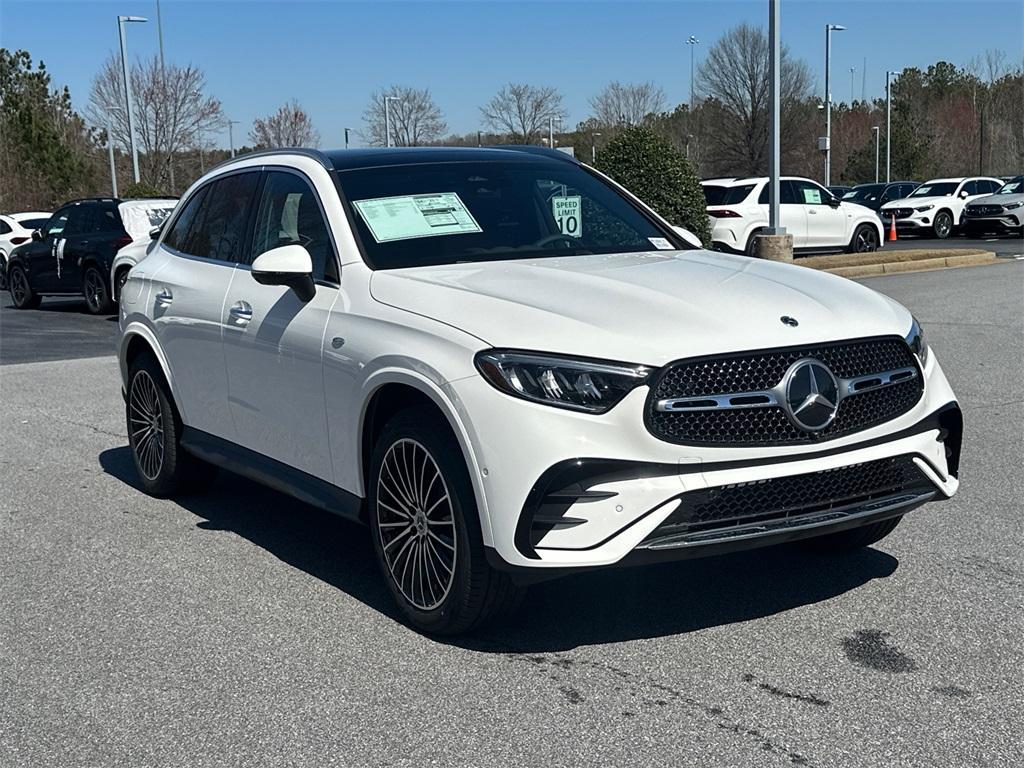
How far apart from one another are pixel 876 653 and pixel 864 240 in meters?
22.1

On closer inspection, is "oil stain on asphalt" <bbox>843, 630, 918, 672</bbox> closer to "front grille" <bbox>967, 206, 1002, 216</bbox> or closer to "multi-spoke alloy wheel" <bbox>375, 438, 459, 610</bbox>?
"multi-spoke alloy wheel" <bbox>375, 438, 459, 610</bbox>

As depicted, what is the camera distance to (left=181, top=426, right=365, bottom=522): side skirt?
4931 millimetres

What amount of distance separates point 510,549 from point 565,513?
0.21 metres

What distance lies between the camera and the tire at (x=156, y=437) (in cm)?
651

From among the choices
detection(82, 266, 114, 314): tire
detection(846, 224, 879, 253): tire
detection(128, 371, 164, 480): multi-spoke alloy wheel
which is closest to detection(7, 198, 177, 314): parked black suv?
detection(82, 266, 114, 314): tire

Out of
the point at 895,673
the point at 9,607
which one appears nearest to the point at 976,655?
the point at 895,673

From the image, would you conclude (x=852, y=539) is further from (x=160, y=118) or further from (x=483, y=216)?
(x=160, y=118)

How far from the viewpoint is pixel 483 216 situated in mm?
5359

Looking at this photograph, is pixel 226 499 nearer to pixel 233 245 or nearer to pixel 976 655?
pixel 233 245

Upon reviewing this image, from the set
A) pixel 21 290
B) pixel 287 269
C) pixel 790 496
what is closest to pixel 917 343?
pixel 790 496

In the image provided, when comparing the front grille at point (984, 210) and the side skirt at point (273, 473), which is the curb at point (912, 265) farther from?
the side skirt at point (273, 473)

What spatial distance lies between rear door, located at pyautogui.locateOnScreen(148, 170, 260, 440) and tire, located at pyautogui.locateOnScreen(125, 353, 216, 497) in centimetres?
20

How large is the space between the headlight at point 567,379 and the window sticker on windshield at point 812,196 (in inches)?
836

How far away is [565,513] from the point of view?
3922 millimetres
